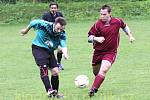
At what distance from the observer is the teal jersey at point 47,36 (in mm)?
9539

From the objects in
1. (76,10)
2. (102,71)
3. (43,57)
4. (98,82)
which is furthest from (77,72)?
(76,10)

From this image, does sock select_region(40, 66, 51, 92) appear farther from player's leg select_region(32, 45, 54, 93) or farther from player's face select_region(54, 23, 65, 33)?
player's face select_region(54, 23, 65, 33)

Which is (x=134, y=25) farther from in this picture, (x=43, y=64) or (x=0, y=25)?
(x=43, y=64)

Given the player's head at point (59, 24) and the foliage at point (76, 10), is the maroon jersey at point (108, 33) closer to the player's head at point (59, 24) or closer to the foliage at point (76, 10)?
the player's head at point (59, 24)

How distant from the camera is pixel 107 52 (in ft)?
33.7

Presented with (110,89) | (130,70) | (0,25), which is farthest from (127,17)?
(110,89)

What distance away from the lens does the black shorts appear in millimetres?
9531

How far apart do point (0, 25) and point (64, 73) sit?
19.3 metres

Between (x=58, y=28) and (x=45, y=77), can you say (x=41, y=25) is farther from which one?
(x=45, y=77)

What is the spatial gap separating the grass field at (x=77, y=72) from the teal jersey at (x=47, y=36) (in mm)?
992

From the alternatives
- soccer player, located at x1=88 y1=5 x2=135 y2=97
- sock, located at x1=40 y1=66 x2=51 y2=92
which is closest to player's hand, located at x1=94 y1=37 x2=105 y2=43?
soccer player, located at x1=88 y1=5 x2=135 y2=97

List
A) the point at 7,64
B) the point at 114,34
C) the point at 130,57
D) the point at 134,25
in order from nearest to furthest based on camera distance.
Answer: the point at 114,34 < the point at 7,64 < the point at 130,57 < the point at 134,25

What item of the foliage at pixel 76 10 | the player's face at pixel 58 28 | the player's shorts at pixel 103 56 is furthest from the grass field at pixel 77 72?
the foliage at pixel 76 10

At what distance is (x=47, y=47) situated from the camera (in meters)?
9.69
